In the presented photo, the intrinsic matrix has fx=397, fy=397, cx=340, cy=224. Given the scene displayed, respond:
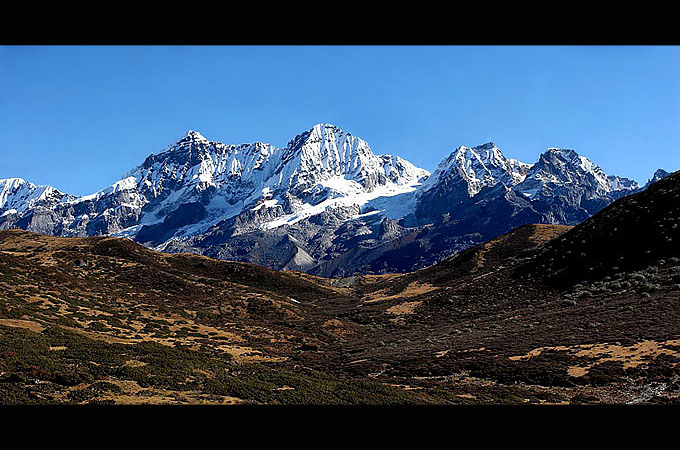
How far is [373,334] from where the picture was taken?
190 ft

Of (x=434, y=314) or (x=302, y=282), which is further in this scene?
(x=302, y=282)

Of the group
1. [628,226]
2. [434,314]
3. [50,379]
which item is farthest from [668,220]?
[50,379]

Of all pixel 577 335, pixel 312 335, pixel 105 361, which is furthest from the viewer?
pixel 312 335

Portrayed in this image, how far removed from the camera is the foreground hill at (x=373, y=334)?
23.8 metres

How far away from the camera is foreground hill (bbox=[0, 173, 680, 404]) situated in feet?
77.9

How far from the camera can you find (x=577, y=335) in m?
36.8
